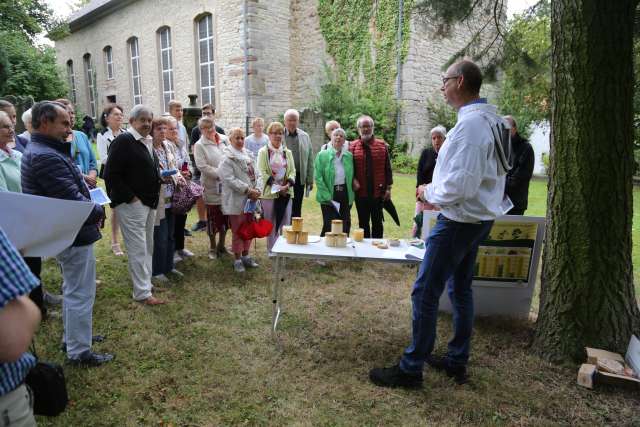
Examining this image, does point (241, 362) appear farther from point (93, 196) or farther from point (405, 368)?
point (93, 196)

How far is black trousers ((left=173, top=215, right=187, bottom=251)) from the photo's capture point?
529 cm

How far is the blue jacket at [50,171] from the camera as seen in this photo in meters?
2.70

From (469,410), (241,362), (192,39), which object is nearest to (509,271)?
(469,410)

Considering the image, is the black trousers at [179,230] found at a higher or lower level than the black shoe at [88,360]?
higher

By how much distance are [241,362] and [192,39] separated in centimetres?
1502

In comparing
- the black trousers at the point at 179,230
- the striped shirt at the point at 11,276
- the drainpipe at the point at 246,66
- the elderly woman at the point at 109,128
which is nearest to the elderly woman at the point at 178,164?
the black trousers at the point at 179,230

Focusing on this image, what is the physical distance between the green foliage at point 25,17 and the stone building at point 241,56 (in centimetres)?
504

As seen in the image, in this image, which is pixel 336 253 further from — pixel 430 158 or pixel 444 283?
pixel 430 158

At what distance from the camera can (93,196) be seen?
3340 mm

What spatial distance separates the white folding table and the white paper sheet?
65.3 inches

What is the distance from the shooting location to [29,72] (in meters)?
19.9

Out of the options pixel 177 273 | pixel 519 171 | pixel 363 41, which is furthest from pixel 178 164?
pixel 363 41

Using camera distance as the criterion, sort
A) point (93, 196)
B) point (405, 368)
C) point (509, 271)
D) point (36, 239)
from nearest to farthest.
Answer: point (36, 239) → point (405, 368) → point (93, 196) → point (509, 271)

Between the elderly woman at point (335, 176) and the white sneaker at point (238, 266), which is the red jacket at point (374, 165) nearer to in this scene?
the elderly woman at point (335, 176)
